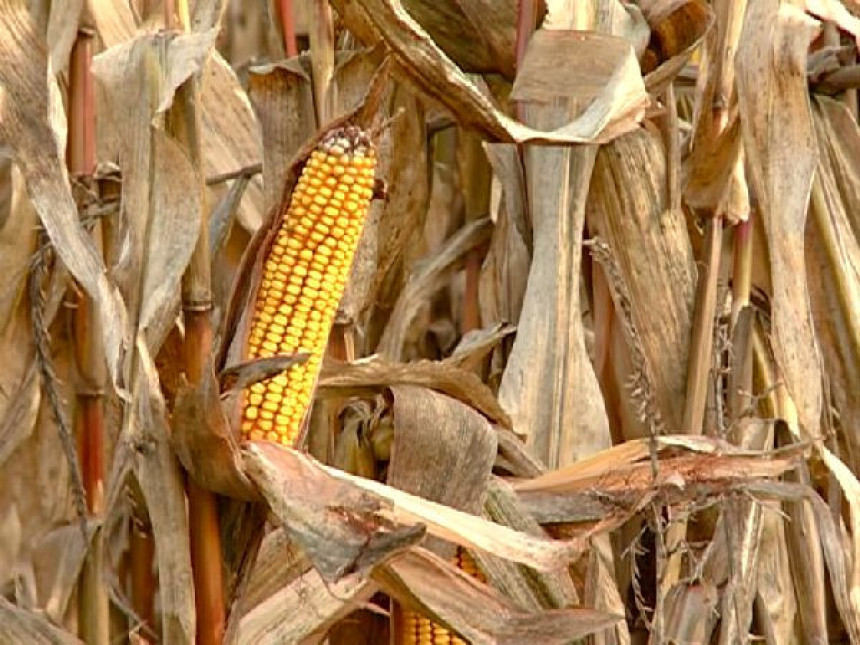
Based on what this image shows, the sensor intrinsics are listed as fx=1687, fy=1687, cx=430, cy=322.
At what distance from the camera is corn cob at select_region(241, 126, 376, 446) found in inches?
73.6

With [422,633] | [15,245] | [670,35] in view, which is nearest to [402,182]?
[670,35]

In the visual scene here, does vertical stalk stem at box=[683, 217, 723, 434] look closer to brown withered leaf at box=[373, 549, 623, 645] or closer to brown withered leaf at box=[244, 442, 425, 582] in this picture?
brown withered leaf at box=[373, 549, 623, 645]

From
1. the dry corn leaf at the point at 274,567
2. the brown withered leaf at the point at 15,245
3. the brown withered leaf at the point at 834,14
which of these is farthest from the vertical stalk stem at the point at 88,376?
the brown withered leaf at the point at 834,14

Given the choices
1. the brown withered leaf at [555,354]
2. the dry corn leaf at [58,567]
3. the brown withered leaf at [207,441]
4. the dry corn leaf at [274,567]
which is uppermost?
the brown withered leaf at [207,441]

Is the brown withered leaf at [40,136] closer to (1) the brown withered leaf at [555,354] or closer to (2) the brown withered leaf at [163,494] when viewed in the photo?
(2) the brown withered leaf at [163,494]

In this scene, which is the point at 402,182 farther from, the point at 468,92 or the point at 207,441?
the point at 207,441

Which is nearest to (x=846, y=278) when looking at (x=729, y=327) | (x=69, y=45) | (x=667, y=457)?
(x=729, y=327)

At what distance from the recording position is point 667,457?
2.26 m

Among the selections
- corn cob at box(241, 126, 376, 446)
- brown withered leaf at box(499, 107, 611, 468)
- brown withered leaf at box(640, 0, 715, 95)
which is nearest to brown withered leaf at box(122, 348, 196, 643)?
corn cob at box(241, 126, 376, 446)

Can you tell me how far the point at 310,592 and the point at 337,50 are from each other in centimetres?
102

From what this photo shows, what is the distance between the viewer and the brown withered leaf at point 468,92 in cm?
221

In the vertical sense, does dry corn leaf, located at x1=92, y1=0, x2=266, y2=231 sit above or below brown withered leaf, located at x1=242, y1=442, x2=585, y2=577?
above

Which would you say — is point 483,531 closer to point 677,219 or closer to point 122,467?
point 122,467

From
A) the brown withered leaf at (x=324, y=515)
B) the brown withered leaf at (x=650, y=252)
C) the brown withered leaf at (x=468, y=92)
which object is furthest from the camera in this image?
the brown withered leaf at (x=650, y=252)
